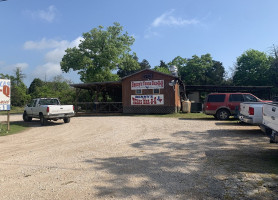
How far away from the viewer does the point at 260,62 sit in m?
49.4

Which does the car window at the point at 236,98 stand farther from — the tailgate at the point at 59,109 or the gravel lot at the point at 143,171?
the tailgate at the point at 59,109

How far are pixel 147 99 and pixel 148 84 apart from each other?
160 cm

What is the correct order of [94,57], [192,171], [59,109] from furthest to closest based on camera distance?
[94,57]
[59,109]
[192,171]

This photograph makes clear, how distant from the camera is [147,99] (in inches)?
891

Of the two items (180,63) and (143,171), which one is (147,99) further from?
(180,63)

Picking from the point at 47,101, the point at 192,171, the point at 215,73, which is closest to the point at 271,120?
the point at 192,171

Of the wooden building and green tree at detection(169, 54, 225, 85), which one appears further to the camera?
green tree at detection(169, 54, 225, 85)

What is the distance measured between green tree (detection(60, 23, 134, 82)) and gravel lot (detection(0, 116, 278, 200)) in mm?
28332

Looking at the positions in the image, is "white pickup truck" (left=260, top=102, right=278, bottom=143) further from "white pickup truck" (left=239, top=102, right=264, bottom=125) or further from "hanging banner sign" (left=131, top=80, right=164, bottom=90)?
"hanging banner sign" (left=131, top=80, right=164, bottom=90)

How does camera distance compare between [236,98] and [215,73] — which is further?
[215,73]

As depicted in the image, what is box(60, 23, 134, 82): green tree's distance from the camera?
34.6 meters

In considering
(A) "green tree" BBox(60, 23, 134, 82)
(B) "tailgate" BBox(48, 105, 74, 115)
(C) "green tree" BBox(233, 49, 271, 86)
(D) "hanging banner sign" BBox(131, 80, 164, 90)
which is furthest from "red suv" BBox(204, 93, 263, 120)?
(C) "green tree" BBox(233, 49, 271, 86)

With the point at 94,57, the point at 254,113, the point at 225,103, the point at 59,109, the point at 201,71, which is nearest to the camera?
the point at 254,113

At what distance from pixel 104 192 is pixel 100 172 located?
1086 mm
